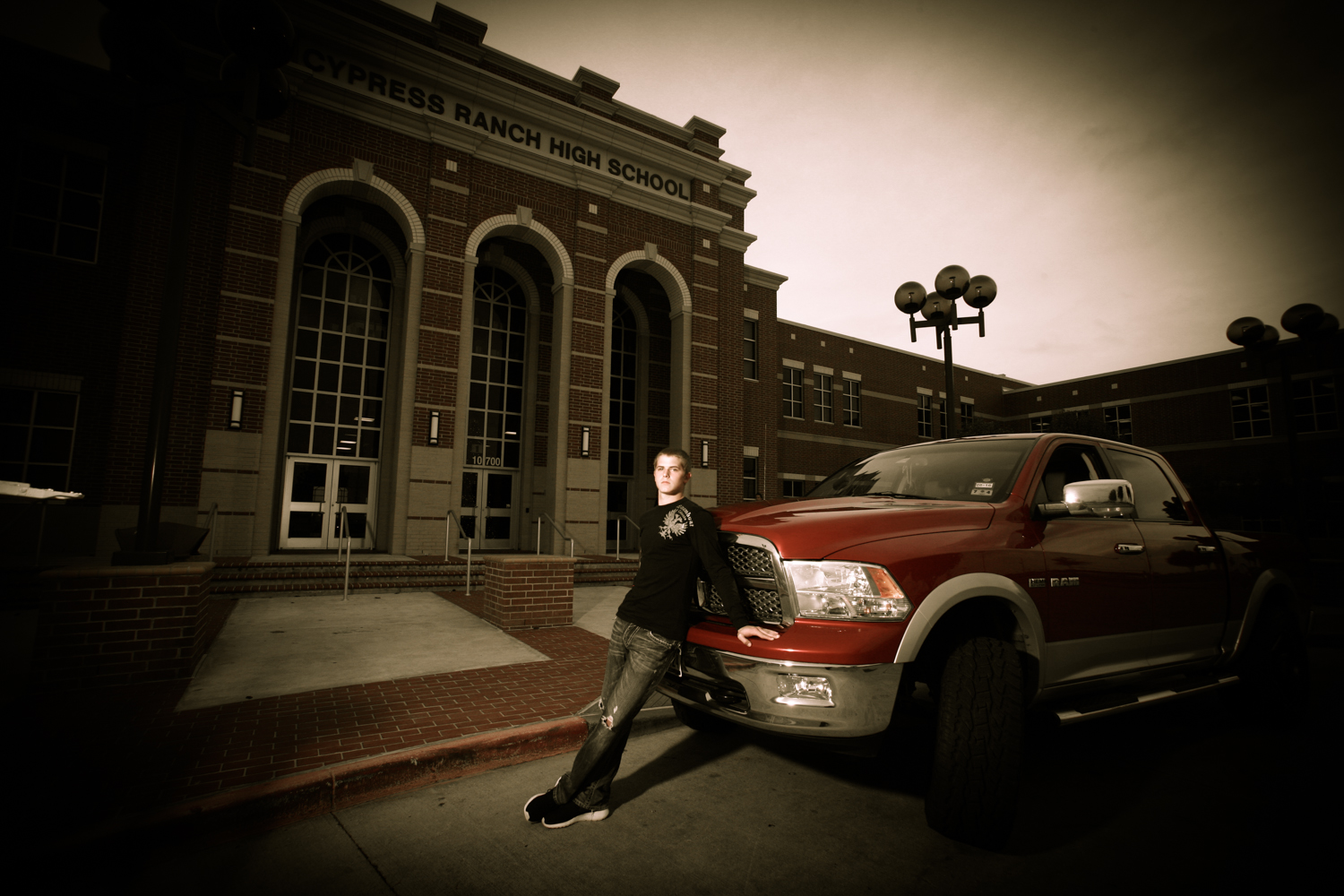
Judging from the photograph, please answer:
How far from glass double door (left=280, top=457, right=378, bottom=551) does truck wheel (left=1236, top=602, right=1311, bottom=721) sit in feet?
46.3

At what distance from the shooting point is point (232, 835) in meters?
2.83

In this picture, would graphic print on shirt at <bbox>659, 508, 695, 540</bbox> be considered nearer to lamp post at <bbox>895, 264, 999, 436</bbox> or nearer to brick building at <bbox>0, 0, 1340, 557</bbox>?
lamp post at <bbox>895, 264, 999, 436</bbox>

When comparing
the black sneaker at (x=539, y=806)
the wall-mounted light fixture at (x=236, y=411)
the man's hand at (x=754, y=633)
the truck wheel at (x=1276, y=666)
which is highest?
the wall-mounted light fixture at (x=236, y=411)

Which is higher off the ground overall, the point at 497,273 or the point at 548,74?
the point at 548,74

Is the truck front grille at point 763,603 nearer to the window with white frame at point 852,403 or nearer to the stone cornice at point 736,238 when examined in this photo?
the stone cornice at point 736,238

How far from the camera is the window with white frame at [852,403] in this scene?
2716cm

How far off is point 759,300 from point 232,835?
20.3m

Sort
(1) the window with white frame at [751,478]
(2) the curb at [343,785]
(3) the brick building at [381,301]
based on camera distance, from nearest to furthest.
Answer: (2) the curb at [343,785]
(3) the brick building at [381,301]
(1) the window with white frame at [751,478]

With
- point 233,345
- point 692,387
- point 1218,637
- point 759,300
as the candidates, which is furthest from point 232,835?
point 759,300

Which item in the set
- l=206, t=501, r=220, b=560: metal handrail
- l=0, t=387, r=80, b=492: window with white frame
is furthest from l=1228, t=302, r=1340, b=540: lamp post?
l=0, t=387, r=80, b=492: window with white frame

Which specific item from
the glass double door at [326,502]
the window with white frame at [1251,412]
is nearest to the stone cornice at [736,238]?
the glass double door at [326,502]

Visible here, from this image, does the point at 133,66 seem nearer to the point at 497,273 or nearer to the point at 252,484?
the point at 252,484

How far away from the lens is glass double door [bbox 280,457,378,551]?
13.4 m

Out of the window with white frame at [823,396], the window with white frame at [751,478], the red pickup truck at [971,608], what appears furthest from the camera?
the window with white frame at [823,396]
